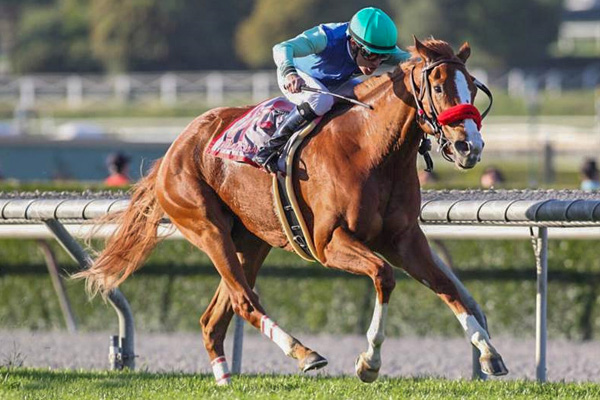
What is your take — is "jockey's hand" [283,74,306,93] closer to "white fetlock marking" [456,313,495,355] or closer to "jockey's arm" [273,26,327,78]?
"jockey's arm" [273,26,327,78]

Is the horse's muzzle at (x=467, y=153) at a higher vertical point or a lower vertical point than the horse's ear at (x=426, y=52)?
lower

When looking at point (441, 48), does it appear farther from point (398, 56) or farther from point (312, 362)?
point (312, 362)

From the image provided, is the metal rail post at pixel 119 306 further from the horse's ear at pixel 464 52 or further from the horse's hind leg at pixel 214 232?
the horse's ear at pixel 464 52

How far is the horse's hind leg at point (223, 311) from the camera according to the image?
6.28 meters

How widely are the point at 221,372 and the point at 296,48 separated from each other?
1509mm

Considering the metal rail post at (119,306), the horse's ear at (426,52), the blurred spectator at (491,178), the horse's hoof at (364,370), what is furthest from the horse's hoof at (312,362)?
the blurred spectator at (491,178)

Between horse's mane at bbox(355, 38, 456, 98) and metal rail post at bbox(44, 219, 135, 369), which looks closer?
horse's mane at bbox(355, 38, 456, 98)

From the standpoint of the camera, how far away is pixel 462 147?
526 cm

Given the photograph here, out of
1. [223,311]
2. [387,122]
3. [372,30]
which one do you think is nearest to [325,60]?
[372,30]

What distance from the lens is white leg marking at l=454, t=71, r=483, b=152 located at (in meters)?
5.23

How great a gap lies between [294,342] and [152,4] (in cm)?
4679

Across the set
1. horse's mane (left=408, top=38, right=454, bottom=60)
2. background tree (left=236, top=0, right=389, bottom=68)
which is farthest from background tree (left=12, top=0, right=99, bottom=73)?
horse's mane (left=408, top=38, right=454, bottom=60)

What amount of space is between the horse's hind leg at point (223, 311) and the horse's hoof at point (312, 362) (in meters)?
0.82

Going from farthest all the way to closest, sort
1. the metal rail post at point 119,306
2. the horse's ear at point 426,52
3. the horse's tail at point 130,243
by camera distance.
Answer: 1. the metal rail post at point 119,306
2. the horse's tail at point 130,243
3. the horse's ear at point 426,52
